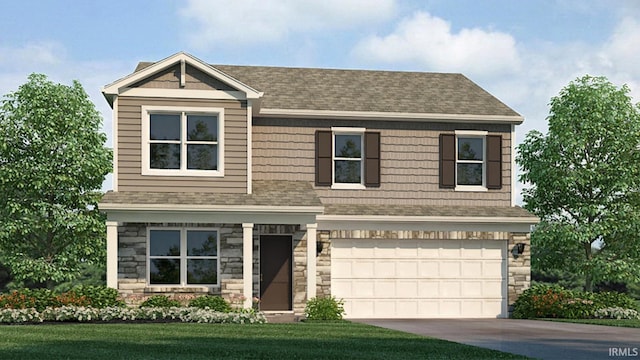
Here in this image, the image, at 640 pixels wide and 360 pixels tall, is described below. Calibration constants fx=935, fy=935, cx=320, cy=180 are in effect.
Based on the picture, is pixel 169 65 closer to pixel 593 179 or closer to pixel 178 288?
pixel 178 288

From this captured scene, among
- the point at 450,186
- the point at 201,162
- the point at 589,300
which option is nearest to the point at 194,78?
the point at 201,162

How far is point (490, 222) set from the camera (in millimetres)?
26578

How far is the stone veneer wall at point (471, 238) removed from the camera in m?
25.9

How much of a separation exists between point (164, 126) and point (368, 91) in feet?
22.8

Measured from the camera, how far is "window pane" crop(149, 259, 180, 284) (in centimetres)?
2472

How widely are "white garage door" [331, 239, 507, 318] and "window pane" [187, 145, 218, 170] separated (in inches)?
161

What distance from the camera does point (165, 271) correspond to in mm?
24750

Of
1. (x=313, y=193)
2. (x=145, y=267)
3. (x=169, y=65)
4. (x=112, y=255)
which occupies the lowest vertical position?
(x=145, y=267)

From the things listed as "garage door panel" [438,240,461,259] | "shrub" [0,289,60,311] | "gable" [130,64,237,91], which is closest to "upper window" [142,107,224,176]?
"gable" [130,64,237,91]

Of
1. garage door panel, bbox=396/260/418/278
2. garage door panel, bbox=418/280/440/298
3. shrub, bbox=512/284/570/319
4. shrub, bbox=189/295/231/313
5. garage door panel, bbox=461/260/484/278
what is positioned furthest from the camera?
garage door panel, bbox=461/260/484/278

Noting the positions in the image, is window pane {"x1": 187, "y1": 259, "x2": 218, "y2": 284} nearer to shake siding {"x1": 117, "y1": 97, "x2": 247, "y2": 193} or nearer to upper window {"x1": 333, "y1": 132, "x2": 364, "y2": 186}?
shake siding {"x1": 117, "y1": 97, "x2": 247, "y2": 193}

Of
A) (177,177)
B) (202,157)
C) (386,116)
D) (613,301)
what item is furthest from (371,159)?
(613,301)

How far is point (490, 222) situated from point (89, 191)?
1389cm

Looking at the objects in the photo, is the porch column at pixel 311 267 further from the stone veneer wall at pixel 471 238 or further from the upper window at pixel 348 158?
the upper window at pixel 348 158
